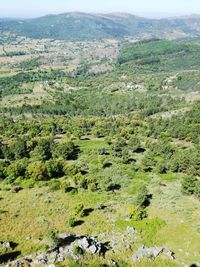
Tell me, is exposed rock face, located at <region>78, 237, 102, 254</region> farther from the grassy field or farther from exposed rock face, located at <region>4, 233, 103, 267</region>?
the grassy field

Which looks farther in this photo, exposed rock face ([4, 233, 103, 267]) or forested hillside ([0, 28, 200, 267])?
forested hillside ([0, 28, 200, 267])

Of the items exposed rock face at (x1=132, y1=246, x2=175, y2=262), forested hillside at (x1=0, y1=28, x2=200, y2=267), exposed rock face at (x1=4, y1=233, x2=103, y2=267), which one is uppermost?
exposed rock face at (x1=4, y1=233, x2=103, y2=267)

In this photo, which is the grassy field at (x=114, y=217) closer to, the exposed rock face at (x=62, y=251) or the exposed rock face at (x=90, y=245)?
the exposed rock face at (x=90, y=245)

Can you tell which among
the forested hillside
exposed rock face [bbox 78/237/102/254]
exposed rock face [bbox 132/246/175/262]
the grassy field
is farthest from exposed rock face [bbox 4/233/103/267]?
exposed rock face [bbox 132/246/175/262]

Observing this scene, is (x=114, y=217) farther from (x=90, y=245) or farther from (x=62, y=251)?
(x=62, y=251)

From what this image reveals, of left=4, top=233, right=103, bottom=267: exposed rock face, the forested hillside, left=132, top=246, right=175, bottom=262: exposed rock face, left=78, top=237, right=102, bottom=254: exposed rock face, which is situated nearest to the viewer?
left=4, top=233, right=103, bottom=267: exposed rock face

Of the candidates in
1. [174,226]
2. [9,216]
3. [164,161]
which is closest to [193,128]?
[164,161]
